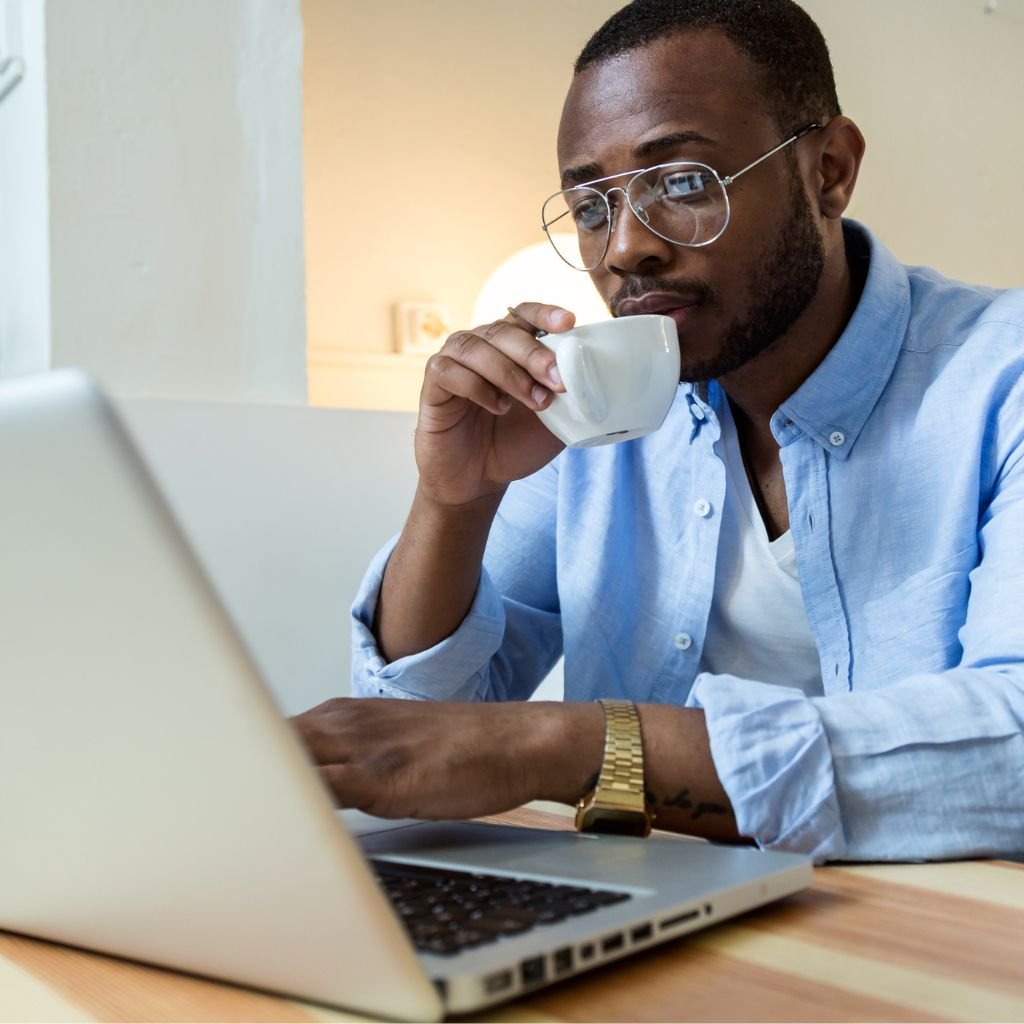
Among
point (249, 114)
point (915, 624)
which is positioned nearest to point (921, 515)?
point (915, 624)

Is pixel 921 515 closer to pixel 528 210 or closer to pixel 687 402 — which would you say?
pixel 687 402

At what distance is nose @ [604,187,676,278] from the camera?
1.14m

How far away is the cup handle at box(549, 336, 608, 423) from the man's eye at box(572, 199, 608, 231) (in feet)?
1.12

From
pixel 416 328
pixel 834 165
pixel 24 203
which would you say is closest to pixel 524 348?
pixel 834 165

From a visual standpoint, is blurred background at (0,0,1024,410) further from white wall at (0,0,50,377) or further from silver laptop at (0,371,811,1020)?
silver laptop at (0,371,811,1020)

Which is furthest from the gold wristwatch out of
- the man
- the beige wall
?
the beige wall

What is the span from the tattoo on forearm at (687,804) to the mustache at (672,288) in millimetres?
586

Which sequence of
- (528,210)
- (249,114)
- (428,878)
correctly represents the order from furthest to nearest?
(528,210) → (249,114) → (428,878)

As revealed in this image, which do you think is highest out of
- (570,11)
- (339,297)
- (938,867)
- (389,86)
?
(570,11)

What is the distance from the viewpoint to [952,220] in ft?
11.5

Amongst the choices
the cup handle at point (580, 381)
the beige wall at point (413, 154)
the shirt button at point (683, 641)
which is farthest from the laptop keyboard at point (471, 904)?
the beige wall at point (413, 154)

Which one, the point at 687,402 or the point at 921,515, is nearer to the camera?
the point at 921,515

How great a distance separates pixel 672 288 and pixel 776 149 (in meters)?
0.19

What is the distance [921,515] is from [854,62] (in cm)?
260
